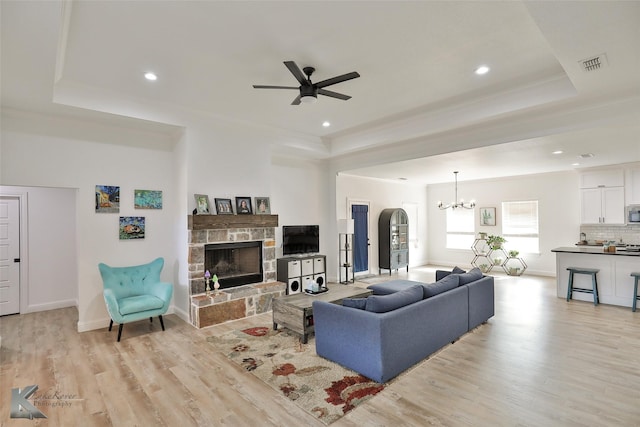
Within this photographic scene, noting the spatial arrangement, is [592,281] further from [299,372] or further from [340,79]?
[340,79]

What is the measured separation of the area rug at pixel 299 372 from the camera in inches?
106

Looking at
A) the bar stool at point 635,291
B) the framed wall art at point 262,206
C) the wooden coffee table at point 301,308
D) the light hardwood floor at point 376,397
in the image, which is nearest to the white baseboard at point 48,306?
the light hardwood floor at point 376,397

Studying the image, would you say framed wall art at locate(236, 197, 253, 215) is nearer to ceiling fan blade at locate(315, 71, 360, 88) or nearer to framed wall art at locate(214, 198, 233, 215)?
framed wall art at locate(214, 198, 233, 215)

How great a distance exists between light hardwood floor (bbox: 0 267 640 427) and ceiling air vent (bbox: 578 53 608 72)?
297 cm

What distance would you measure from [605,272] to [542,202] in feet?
10.9

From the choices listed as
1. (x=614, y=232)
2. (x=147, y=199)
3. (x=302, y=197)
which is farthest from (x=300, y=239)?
(x=614, y=232)

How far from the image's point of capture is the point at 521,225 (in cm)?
900

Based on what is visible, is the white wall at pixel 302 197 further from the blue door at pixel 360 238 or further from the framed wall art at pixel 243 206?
the framed wall art at pixel 243 206

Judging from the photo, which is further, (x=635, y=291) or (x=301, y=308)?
(x=635, y=291)

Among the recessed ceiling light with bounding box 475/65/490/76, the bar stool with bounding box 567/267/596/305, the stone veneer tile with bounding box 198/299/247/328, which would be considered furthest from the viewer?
the bar stool with bounding box 567/267/596/305

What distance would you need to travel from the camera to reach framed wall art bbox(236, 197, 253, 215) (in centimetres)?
549

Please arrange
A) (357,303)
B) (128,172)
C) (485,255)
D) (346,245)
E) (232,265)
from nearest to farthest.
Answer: (357,303) → (128,172) → (232,265) → (346,245) → (485,255)

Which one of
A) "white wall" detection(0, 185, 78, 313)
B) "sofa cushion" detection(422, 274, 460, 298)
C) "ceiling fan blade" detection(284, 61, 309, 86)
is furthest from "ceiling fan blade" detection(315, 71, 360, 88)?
"white wall" detection(0, 185, 78, 313)

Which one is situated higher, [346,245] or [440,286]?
[346,245]
